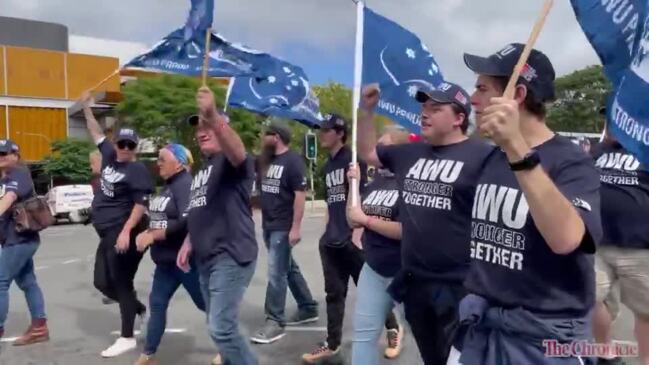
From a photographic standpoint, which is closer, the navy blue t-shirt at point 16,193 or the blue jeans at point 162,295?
the blue jeans at point 162,295

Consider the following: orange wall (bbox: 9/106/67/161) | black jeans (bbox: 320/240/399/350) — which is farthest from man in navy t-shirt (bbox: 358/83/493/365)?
orange wall (bbox: 9/106/67/161)

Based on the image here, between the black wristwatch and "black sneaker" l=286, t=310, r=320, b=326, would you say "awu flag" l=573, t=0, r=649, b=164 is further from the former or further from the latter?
"black sneaker" l=286, t=310, r=320, b=326

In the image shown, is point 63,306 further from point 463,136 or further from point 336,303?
point 463,136

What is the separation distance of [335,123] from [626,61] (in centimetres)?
323

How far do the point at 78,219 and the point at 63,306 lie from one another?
690 inches

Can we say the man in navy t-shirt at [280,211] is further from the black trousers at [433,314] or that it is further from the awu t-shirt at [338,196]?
the black trousers at [433,314]

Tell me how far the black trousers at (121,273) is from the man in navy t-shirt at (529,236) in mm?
3936

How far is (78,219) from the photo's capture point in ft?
80.6

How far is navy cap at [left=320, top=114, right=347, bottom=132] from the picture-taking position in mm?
5938

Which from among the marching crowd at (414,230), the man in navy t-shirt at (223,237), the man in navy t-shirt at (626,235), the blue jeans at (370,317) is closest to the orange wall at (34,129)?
the marching crowd at (414,230)

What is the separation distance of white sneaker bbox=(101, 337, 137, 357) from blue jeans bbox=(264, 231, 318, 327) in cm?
117

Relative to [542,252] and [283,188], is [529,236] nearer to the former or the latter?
[542,252]

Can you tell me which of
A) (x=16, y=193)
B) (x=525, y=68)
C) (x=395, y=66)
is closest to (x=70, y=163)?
(x=16, y=193)

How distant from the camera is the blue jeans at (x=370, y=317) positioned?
4293mm
